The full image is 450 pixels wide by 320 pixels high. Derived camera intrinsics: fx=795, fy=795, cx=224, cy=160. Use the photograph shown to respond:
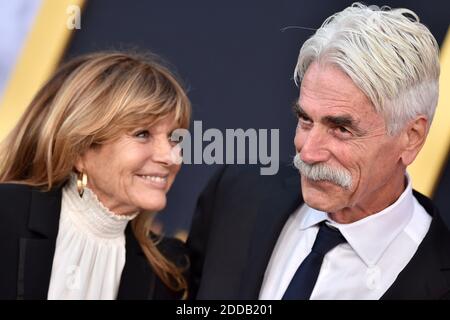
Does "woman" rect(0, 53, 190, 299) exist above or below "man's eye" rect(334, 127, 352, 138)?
below

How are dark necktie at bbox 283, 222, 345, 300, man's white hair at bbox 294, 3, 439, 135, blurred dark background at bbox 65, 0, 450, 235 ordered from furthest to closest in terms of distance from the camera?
blurred dark background at bbox 65, 0, 450, 235, dark necktie at bbox 283, 222, 345, 300, man's white hair at bbox 294, 3, 439, 135

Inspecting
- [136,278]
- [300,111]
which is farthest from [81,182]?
[300,111]

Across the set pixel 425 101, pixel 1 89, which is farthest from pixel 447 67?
pixel 1 89

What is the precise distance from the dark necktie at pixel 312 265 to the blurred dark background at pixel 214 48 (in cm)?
54

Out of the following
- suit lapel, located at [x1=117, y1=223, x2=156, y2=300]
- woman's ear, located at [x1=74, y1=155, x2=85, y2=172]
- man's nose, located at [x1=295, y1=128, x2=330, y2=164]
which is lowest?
suit lapel, located at [x1=117, y1=223, x2=156, y2=300]

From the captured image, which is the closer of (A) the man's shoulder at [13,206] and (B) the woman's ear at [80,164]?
(A) the man's shoulder at [13,206]

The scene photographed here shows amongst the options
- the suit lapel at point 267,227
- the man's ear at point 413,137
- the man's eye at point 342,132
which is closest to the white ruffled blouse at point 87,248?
the suit lapel at point 267,227

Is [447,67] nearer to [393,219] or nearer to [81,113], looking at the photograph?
[393,219]

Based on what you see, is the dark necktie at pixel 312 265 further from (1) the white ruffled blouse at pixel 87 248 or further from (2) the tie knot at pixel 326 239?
(1) the white ruffled blouse at pixel 87 248

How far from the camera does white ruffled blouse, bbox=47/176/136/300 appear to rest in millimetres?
1921

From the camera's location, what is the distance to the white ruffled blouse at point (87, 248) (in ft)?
6.30

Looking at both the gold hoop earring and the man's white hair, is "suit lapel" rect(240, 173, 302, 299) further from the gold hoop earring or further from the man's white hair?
the gold hoop earring

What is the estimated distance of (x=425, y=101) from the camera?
5.74ft

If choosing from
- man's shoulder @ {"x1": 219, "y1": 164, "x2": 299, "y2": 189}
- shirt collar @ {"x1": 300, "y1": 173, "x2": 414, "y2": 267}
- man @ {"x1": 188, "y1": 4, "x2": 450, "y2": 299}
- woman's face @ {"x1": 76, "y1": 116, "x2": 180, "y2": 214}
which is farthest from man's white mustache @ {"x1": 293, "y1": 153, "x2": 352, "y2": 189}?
woman's face @ {"x1": 76, "y1": 116, "x2": 180, "y2": 214}
